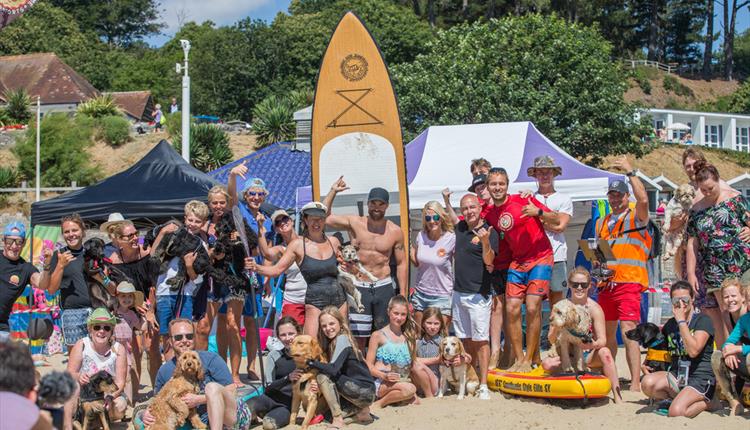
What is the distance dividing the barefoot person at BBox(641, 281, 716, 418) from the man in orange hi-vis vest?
60 centimetres

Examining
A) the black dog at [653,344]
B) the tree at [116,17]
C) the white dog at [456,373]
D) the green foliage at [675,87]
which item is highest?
the tree at [116,17]

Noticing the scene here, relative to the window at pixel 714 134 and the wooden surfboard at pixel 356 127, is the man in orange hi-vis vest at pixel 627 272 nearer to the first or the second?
the wooden surfboard at pixel 356 127

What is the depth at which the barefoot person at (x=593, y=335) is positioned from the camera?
579 centimetres

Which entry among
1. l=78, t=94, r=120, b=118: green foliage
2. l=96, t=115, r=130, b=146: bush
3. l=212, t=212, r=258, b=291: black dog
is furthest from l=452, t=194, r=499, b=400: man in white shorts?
l=78, t=94, r=120, b=118: green foliage

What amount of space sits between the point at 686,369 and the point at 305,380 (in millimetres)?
2434

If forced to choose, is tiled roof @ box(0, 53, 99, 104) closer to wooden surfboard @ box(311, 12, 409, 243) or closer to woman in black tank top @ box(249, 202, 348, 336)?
wooden surfboard @ box(311, 12, 409, 243)

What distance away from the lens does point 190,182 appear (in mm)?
9164

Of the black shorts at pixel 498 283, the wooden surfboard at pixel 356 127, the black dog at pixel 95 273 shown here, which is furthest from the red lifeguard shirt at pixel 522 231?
the black dog at pixel 95 273

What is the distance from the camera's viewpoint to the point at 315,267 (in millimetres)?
6082

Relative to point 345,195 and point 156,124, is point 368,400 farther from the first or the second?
point 156,124

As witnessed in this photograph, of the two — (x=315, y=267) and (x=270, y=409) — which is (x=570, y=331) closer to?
(x=315, y=267)

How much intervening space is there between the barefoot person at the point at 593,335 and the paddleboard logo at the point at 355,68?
3.25m

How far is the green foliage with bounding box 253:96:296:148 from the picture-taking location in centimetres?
2462

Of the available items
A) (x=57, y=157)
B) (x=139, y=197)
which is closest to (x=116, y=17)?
(x=57, y=157)
